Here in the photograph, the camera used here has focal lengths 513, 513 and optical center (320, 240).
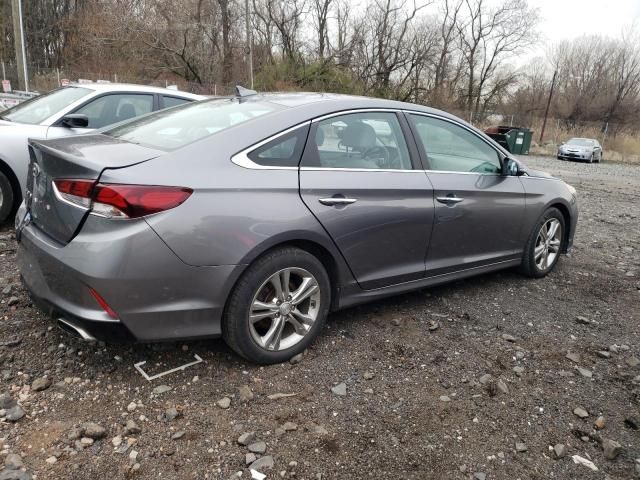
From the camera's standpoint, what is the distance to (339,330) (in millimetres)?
3531

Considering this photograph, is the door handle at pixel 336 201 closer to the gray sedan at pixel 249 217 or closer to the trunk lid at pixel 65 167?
the gray sedan at pixel 249 217

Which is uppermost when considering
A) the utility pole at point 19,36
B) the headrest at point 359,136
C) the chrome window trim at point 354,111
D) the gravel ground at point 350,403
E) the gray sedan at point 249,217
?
the utility pole at point 19,36

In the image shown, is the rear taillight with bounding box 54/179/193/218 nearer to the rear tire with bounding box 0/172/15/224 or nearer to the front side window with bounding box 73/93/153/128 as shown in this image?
the rear tire with bounding box 0/172/15/224

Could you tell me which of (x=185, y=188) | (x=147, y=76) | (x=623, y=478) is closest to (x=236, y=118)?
(x=185, y=188)

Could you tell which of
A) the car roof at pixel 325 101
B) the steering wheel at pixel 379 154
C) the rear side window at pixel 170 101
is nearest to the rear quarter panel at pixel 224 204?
the car roof at pixel 325 101

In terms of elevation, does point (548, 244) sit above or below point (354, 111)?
below

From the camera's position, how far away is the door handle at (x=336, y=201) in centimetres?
298

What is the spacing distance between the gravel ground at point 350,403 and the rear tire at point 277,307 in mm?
142

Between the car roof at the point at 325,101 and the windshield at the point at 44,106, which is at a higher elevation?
the car roof at the point at 325,101

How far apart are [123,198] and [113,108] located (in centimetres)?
391

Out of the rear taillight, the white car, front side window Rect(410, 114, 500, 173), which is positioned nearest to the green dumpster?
the white car

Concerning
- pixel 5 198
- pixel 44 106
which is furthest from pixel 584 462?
pixel 44 106

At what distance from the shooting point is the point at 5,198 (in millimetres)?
4996

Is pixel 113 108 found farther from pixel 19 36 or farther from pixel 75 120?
pixel 19 36
